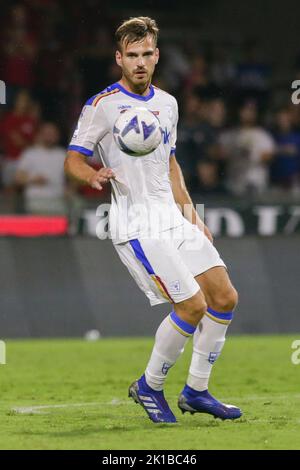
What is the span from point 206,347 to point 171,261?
2.22 ft

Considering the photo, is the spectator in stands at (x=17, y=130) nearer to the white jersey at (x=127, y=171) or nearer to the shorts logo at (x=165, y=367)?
the white jersey at (x=127, y=171)

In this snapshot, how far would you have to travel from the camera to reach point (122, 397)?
27.8 feet

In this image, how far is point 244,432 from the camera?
21.8 feet

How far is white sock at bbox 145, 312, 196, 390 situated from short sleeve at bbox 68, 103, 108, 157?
114 centimetres

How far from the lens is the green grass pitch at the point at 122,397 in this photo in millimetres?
6367

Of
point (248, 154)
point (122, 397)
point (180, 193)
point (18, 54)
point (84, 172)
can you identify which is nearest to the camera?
point (84, 172)

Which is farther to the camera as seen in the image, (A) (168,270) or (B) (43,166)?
(B) (43,166)

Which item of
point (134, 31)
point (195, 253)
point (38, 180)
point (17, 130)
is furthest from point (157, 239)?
point (17, 130)

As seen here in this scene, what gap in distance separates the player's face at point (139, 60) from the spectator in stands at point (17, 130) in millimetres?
7969

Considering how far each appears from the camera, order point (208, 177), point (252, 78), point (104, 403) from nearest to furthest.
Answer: point (104, 403) → point (208, 177) → point (252, 78)

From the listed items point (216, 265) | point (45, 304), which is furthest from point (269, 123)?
point (216, 265)

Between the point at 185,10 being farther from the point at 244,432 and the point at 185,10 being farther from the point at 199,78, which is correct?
the point at 244,432

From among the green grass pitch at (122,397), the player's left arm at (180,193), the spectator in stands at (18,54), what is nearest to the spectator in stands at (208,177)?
the green grass pitch at (122,397)

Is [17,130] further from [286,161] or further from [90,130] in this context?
[90,130]
